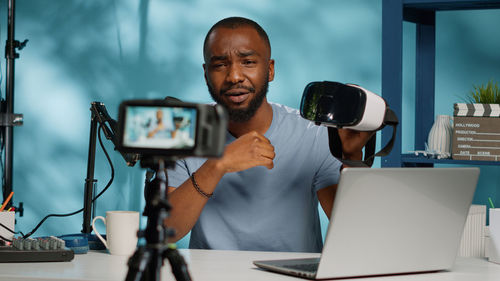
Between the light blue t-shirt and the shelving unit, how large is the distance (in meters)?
0.63

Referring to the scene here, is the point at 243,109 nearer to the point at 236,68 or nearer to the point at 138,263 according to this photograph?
the point at 236,68

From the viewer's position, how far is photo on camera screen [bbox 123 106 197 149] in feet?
2.78

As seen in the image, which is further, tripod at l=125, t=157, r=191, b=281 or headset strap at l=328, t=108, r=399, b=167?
headset strap at l=328, t=108, r=399, b=167

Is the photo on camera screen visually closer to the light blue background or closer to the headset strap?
the headset strap

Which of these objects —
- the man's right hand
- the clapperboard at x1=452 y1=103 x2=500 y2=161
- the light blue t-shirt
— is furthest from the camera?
the clapperboard at x1=452 y1=103 x2=500 y2=161

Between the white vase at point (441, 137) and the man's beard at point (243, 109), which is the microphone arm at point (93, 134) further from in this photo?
the white vase at point (441, 137)

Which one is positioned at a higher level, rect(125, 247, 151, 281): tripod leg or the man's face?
the man's face

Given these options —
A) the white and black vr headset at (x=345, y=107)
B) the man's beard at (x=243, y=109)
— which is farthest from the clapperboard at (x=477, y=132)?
the white and black vr headset at (x=345, y=107)

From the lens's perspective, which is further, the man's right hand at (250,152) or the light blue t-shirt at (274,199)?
the light blue t-shirt at (274,199)

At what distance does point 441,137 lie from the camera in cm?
261

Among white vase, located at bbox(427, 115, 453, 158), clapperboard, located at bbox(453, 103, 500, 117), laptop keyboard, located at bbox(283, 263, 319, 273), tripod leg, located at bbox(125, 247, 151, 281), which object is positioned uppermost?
clapperboard, located at bbox(453, 103, 500, 117)

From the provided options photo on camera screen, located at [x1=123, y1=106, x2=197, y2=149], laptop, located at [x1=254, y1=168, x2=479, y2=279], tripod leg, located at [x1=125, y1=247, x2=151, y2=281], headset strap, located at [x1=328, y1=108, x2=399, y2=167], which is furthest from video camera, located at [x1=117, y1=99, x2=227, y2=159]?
headset strap, located at [x1=328, y1=108, x2=399, y2=167]

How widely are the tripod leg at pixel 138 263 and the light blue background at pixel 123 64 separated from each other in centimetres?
285

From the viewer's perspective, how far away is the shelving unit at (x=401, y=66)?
259 cm
